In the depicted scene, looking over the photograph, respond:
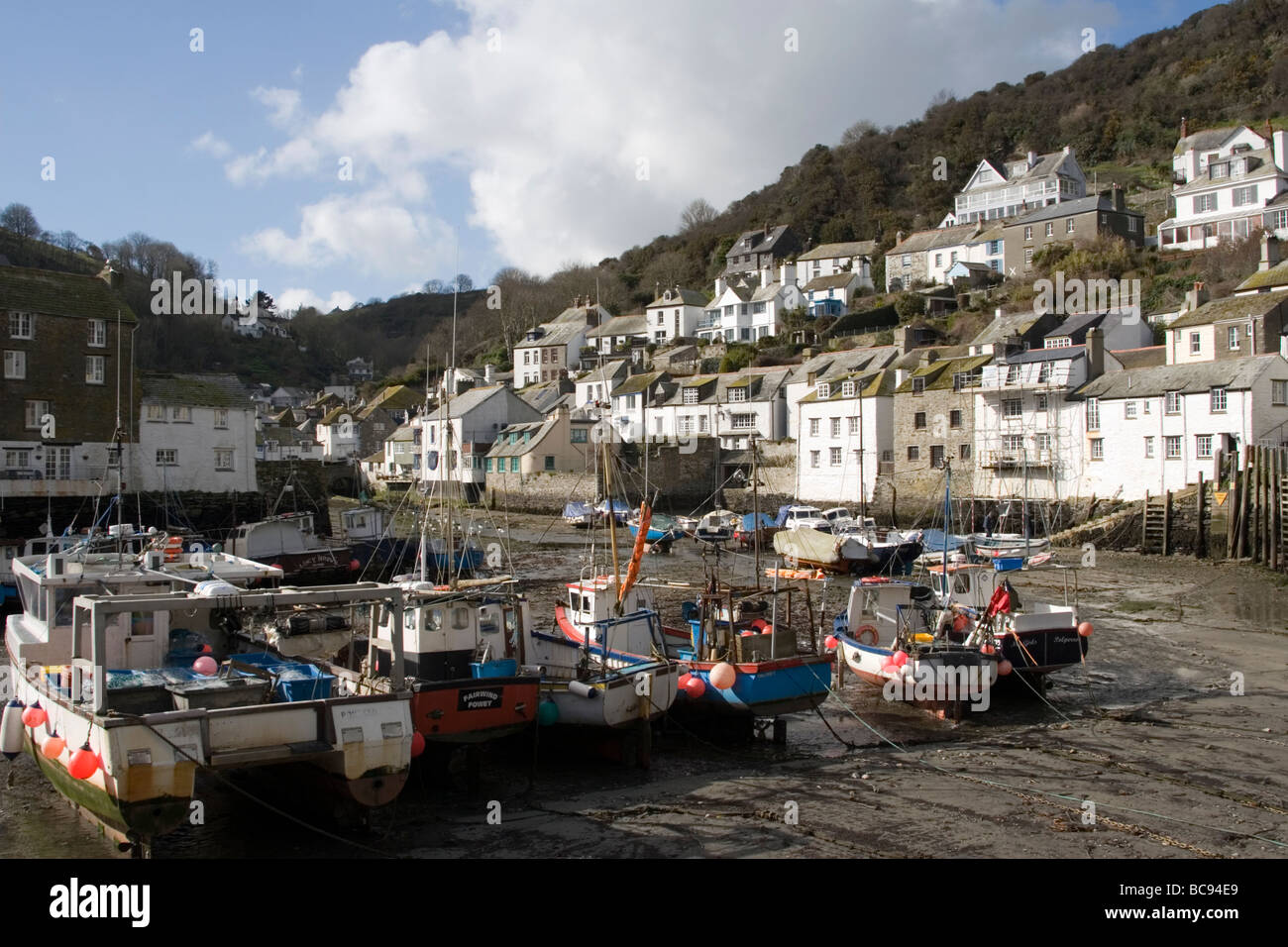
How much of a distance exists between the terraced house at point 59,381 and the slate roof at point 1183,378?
1652 inches

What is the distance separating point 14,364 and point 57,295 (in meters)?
3.63

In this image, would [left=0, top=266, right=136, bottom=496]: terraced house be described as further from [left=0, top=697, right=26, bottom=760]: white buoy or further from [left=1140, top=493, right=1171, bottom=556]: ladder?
[left=1140, top=493, right=1171, bottom=556]: ladder

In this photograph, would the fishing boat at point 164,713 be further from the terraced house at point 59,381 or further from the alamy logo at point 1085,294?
the alamy logo at point 1085,294

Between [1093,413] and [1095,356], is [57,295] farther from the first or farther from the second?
[1095,356]

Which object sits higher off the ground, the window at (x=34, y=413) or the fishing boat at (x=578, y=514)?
the window at (x=34, y=413)

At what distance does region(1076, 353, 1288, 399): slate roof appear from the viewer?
42.5 metres

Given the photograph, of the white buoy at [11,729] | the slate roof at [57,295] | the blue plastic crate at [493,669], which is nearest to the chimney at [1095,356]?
the blue plastic crate at [493,669]

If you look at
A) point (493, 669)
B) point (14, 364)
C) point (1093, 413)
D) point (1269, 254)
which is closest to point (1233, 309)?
point (1093, 413)

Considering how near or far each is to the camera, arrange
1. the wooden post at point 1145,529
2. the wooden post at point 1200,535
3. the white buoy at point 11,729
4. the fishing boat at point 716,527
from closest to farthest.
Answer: the white buoy at point 11,729, the wooden post at point 1200,535, the wooden post at point 1145,529, the fishing boat at point 716,527

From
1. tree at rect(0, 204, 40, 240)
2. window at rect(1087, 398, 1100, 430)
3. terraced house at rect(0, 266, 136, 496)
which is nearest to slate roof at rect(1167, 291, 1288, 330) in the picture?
window at rect(1087, 398, 1100, 430)

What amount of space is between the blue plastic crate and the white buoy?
589 centimetres

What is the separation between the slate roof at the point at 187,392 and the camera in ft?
154
